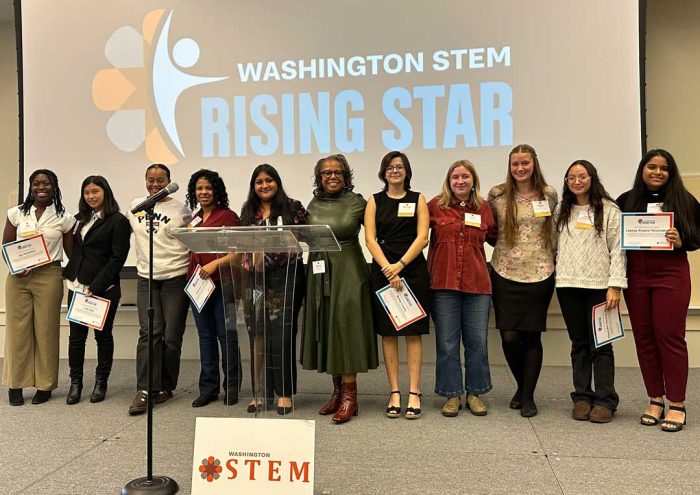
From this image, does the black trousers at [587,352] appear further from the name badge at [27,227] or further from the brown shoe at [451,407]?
the name badge at [27,227]

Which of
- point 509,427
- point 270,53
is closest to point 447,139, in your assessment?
point 270,53

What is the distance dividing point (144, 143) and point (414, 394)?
3.04m

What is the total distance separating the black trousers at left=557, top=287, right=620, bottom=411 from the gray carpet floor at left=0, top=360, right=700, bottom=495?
0.53 feet

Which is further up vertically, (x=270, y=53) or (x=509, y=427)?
(x=270, y=53)

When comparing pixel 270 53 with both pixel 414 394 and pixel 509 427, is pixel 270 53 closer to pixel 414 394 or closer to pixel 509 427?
pixel 414 394

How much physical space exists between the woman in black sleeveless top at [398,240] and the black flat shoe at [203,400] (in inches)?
44.2

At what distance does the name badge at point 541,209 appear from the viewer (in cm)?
284

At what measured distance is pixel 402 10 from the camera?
13.4 ft

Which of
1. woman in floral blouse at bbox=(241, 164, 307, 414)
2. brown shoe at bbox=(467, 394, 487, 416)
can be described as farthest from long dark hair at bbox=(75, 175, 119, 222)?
brown shoe at bbox=(467, 394, 487, 416)

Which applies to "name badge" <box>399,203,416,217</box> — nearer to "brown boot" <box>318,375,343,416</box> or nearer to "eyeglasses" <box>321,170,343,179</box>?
"eyeglasses" <box>321,170,343,179</box>

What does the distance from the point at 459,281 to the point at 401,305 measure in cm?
34

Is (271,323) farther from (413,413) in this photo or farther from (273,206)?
(413,413)

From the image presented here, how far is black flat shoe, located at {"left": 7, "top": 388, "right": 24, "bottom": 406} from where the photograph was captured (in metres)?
3.32

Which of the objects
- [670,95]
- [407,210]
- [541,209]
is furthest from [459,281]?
[670,95]
